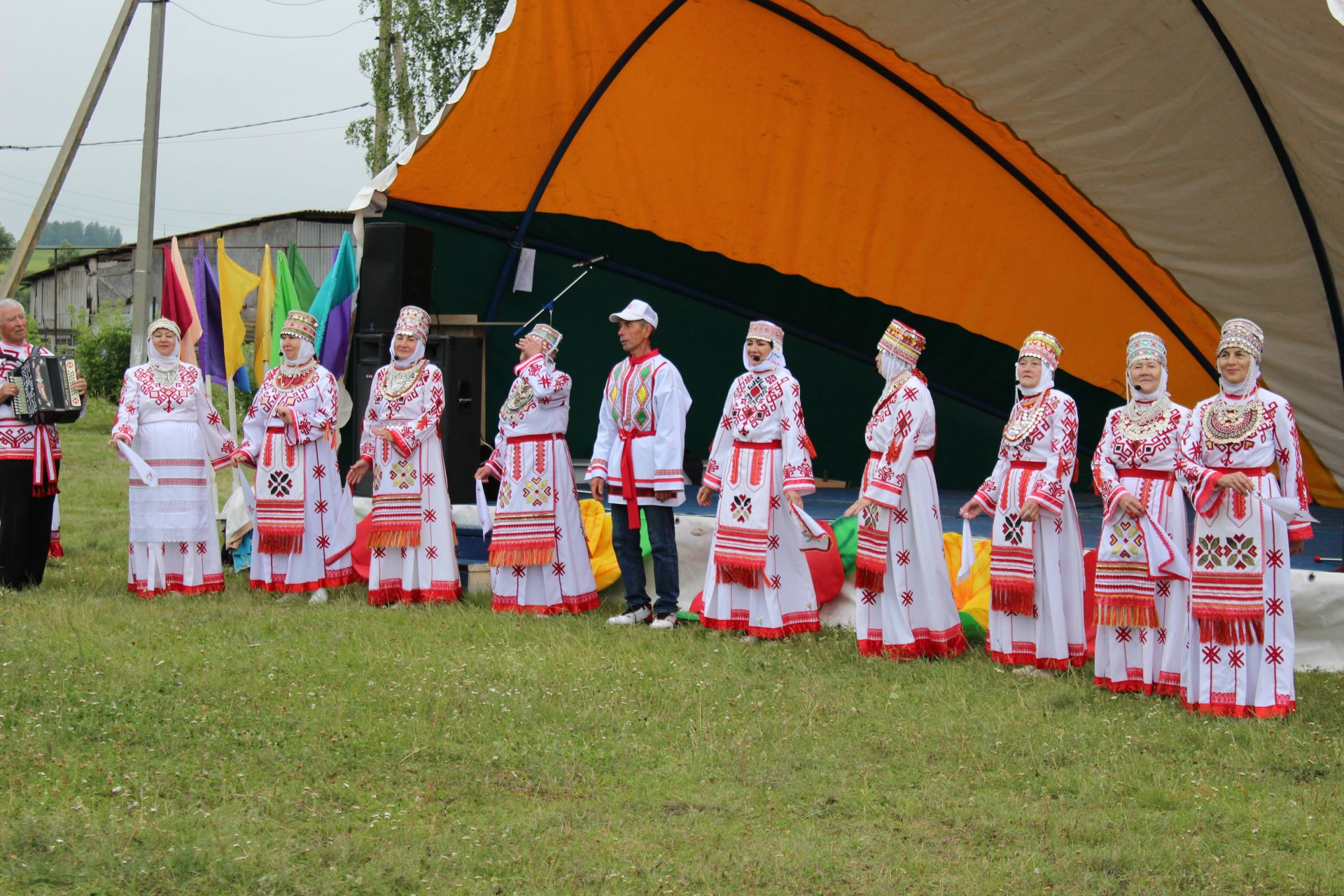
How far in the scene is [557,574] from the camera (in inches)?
304

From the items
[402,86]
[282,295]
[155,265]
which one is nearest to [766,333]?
[282,295]

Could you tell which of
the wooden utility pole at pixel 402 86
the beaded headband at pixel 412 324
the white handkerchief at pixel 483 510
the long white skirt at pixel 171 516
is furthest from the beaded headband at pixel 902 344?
the wooden utility pole at pixel 402 86

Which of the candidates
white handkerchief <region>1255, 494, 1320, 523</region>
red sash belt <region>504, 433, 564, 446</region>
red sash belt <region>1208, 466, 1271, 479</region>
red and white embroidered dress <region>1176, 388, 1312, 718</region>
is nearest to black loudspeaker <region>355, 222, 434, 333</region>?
red sash belt <region>504, 433, 564, 446</region>

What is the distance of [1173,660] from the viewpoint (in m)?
5.74

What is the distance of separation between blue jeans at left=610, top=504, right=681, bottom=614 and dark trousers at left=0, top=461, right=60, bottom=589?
3439 mm

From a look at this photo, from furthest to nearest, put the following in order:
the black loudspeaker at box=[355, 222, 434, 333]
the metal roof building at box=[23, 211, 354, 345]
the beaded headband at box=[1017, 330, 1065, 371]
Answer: the metal roof building at box=[23, 211, 354, 345]
the black loudspeaker at box=[355, 222, 434, 333]
the beaded headband at box=[1017, 330, 1065, 371]

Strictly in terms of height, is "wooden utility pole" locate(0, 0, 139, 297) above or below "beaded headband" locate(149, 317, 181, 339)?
above

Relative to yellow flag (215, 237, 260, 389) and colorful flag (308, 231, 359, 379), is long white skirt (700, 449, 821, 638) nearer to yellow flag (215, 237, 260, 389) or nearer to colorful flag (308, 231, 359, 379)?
colorful flag (308, 231, 359, 379)

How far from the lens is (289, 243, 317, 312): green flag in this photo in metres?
9.56

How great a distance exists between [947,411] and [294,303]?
520cm

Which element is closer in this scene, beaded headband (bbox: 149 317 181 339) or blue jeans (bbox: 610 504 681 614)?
blue jeans (bbox: 610 504 681 614)

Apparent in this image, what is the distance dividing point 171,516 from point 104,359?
1879 centimetres

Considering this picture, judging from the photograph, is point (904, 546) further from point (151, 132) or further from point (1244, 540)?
point (151, 132)

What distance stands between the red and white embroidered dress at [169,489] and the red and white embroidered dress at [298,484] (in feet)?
0.93
